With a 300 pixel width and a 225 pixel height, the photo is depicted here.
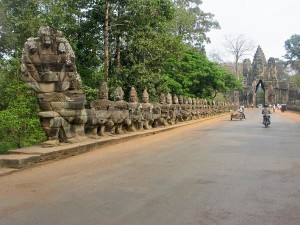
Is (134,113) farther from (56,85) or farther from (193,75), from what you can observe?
(193,75)

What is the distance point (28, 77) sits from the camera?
9.25 m

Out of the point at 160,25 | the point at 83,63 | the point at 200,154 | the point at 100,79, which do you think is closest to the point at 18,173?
the point at 200,154

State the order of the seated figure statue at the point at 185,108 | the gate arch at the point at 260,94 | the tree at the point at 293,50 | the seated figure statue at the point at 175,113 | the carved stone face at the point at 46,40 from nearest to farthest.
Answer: the carved stone face at the point at 46,40 < the seated figure statue at the point at 175,113 < the seated figure statue at the point at 185,108 < the gate arch at the point at 260,94 < the tree at the point at 293,50

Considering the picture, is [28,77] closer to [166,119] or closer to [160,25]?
[166,119]

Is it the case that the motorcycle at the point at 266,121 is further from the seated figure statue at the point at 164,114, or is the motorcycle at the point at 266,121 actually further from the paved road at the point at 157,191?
the paved road at the point at 157,191

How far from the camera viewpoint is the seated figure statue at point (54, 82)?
363 inches

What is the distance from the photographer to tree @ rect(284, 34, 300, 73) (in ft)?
262

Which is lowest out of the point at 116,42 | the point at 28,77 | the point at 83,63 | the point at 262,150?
the point at 262,150

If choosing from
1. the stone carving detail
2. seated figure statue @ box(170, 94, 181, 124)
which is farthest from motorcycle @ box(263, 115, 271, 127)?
the stone carving detail

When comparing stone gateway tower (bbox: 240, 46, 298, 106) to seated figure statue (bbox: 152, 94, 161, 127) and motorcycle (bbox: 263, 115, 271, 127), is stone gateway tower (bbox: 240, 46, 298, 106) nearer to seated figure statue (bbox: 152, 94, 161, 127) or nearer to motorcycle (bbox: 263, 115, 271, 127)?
motorcycle (bbox: 263, 115, 271, 127)

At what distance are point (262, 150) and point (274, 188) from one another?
4.55 metres

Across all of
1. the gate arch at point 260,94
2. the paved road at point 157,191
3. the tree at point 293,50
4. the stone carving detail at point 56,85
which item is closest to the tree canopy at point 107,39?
the stone carving detail at point 56,85

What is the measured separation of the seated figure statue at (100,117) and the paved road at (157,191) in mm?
2226

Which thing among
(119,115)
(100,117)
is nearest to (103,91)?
(119,115)
